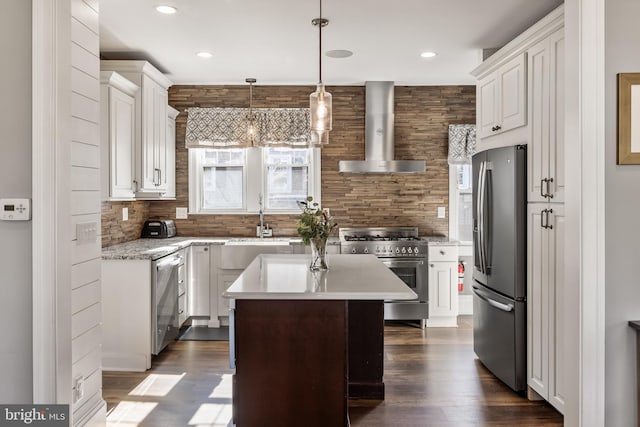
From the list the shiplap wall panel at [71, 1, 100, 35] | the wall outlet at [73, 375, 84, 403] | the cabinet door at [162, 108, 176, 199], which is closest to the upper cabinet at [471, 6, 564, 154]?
the shiplap wall panel at [71, 1, 100, 35]

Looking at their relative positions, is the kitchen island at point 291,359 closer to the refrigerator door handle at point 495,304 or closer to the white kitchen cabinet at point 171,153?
the refrigerator door handle at point 495,304

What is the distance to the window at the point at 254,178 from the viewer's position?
5234 millimetres

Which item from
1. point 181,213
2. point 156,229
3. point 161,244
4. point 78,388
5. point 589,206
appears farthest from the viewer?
point 181,213

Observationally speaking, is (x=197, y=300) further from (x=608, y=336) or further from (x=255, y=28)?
(x=608, y=336)

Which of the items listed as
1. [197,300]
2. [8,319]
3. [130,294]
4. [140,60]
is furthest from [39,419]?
[140,60]

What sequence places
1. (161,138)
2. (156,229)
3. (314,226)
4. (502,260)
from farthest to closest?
(156,229) < (161,138) < (502,260) < (314,226)

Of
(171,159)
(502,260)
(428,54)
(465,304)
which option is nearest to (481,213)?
(502,260)

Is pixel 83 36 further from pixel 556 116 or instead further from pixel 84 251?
pixel 556 116

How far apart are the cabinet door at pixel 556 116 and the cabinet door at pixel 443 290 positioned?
2125mm

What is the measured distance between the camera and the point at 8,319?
6.29ft

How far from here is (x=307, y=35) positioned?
11.9 ft

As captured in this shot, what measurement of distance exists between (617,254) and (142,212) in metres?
4.44

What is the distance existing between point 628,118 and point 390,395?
2177 mm

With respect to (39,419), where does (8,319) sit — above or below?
above
